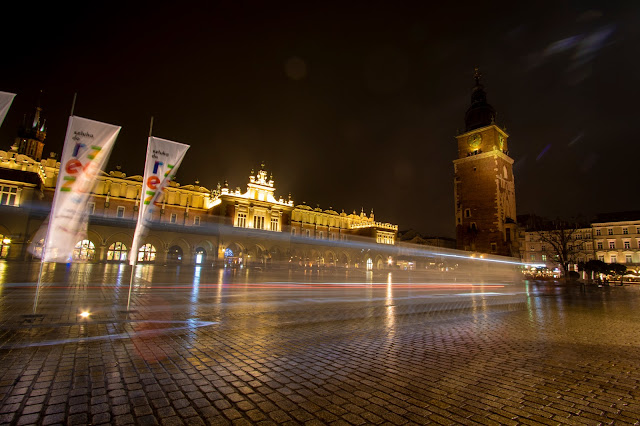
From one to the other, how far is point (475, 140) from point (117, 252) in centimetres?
5461

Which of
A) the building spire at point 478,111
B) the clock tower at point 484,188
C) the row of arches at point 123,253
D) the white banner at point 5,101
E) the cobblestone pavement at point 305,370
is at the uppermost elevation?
the building spire at point 478,111

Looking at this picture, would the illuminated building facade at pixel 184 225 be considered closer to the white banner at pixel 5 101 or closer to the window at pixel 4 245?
the window at pixel 4 245

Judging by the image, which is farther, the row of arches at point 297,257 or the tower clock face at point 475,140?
the tower clock face at point 475,140

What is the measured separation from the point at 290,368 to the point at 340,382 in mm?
765

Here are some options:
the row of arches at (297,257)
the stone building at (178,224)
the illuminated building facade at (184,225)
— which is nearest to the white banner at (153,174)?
the stone building at (178,224)

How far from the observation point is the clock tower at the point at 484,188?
49.5m

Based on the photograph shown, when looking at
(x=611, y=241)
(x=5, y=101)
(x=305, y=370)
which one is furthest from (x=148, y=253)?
(x=611, y=241)

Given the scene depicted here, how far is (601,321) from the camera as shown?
8.53 metres

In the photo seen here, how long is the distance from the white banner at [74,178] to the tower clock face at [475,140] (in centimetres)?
5682

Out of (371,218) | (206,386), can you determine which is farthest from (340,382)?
(371,218)

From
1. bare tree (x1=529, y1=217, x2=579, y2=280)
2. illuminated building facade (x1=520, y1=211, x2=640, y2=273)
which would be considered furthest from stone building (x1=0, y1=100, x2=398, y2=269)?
illuminated building facade (x1=520, y1=211, x2=640, y2=273)

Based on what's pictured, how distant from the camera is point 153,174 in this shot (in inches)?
333

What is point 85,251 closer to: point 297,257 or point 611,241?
point 297,257

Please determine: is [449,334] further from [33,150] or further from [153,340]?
[33,150]
